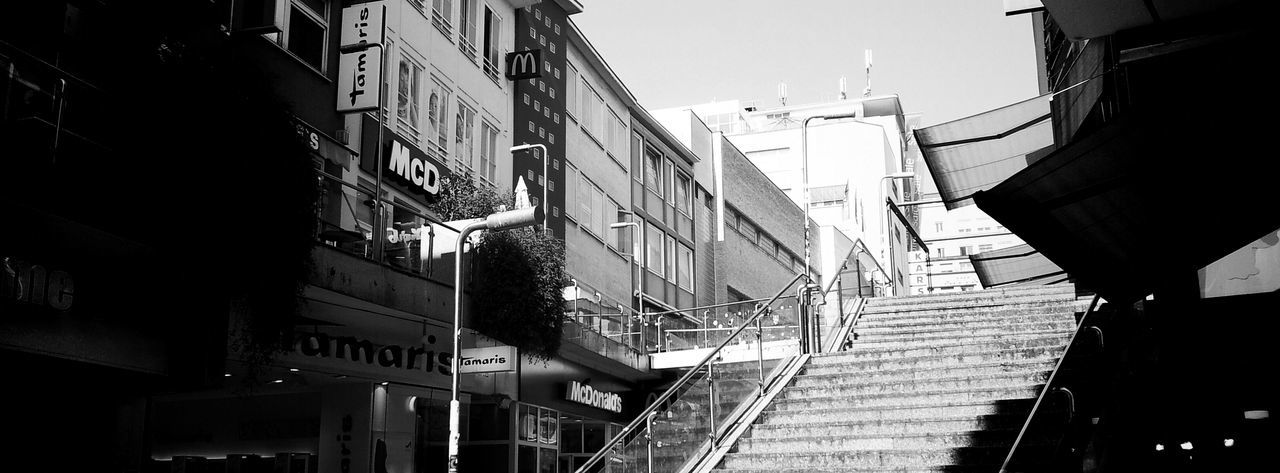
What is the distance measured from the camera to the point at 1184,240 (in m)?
10.3

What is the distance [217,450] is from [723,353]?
9.11m

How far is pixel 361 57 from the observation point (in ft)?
60.1

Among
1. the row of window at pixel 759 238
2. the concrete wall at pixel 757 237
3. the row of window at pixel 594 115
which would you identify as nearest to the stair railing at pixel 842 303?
the row of window at pixel 594 115

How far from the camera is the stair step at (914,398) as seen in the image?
44.2 feet

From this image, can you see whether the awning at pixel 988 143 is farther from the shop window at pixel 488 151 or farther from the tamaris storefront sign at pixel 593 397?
the shop window at pixel 488 151

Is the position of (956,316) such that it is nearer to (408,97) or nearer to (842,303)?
(842,303)

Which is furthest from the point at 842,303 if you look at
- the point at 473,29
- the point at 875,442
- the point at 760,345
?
the point at 473,29

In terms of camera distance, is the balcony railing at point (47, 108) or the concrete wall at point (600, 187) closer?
the balcony railing at point (47, 108)

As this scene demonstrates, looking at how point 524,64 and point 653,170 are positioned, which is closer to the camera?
point 524,64

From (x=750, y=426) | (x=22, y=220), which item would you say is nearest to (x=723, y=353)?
(x=750, y=426)

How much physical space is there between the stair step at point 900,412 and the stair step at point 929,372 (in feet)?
3.01

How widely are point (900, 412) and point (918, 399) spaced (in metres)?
0.43

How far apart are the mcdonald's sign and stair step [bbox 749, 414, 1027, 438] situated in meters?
13.0

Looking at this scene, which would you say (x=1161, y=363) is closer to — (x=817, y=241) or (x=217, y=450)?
(x=217, y=450)
